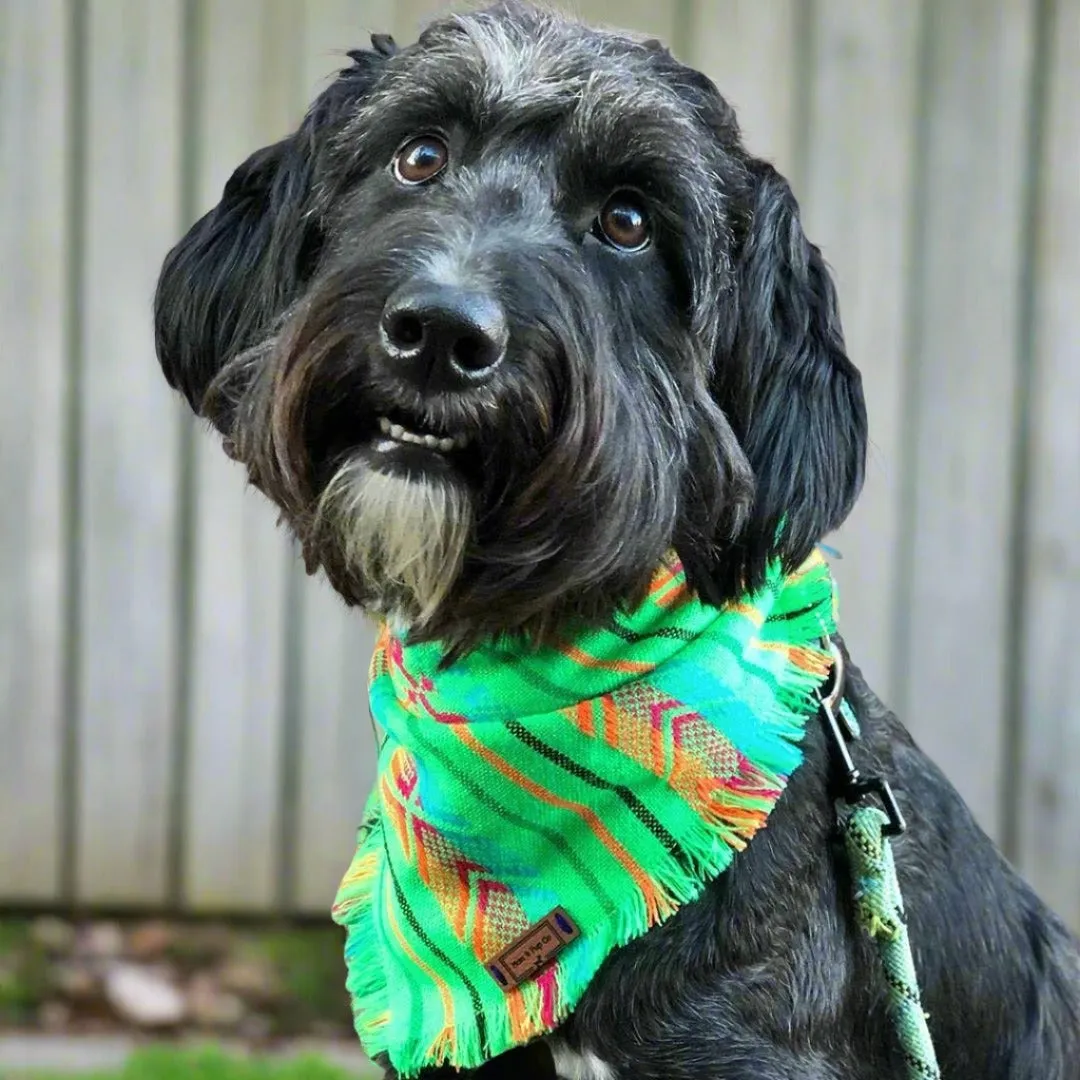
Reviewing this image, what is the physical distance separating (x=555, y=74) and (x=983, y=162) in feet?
5.60

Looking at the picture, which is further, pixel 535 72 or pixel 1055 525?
pixel 1055 525

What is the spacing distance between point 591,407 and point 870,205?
1832 mm

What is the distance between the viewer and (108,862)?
3.29m

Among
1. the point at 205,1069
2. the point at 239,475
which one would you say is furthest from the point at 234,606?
the point at 205,1069

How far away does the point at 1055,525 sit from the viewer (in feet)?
10.7


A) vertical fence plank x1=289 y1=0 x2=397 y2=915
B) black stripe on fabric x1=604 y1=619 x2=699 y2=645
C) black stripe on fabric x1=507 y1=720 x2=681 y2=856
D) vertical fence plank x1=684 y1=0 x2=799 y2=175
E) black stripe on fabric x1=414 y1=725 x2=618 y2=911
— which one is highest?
vertical fence plank x1=684 y1=0 x2=799 y2=175

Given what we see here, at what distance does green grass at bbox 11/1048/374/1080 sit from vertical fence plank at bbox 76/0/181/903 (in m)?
0.39

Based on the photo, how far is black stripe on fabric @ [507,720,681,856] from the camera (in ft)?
5.65

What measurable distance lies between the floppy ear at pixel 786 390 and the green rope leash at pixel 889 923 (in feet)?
1.07

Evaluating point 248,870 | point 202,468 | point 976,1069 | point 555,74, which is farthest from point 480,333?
point 248,870

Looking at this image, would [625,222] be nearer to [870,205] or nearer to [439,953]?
[439,953]

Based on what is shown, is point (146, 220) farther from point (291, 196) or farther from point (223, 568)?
point (291, 196)

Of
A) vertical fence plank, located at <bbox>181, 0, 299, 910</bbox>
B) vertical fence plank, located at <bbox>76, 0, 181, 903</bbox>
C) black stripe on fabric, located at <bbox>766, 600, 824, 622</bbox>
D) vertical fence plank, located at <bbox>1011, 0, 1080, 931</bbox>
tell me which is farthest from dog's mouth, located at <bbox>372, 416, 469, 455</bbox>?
vertical fence plank, located at <bbox>1011, 0, 1080, 931</bbox>

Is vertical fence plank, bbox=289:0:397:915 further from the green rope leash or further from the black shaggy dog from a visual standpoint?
the green rope leash
